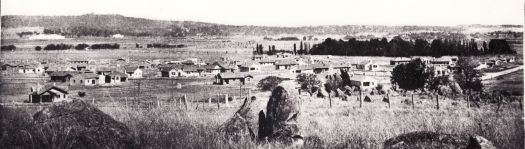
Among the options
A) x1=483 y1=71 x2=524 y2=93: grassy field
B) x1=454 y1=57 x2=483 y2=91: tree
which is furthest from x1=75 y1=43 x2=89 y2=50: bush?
x1=483 y1=71 x2=524 y2=93: grassy field

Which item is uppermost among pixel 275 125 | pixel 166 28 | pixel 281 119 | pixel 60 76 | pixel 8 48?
pixel 166 28

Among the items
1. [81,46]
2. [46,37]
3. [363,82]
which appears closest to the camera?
[46,37]

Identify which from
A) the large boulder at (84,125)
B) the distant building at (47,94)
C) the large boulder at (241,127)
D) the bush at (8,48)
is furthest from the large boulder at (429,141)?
the bush at (8,48)

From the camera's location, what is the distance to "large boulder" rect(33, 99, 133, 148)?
305 inches

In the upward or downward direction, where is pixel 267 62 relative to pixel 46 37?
downward

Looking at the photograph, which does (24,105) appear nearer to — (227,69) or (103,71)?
(103,71)

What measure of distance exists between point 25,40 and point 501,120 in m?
10.8

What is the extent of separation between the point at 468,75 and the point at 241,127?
6.86 m

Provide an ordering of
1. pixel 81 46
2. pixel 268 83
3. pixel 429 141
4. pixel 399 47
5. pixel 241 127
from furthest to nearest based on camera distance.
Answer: pixel 399 47
pixel 268 83
pixel 81 46
pixel 241 127
pixel 429 141

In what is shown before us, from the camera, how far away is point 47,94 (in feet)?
36.1

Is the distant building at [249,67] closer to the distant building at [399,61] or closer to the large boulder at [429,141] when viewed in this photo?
the distant building at [399,61]

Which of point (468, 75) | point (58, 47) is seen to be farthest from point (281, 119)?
point (468, 75)

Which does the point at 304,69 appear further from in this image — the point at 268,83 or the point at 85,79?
the point at 85,79

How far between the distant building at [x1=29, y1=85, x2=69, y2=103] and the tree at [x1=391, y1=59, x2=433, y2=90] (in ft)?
28.0
